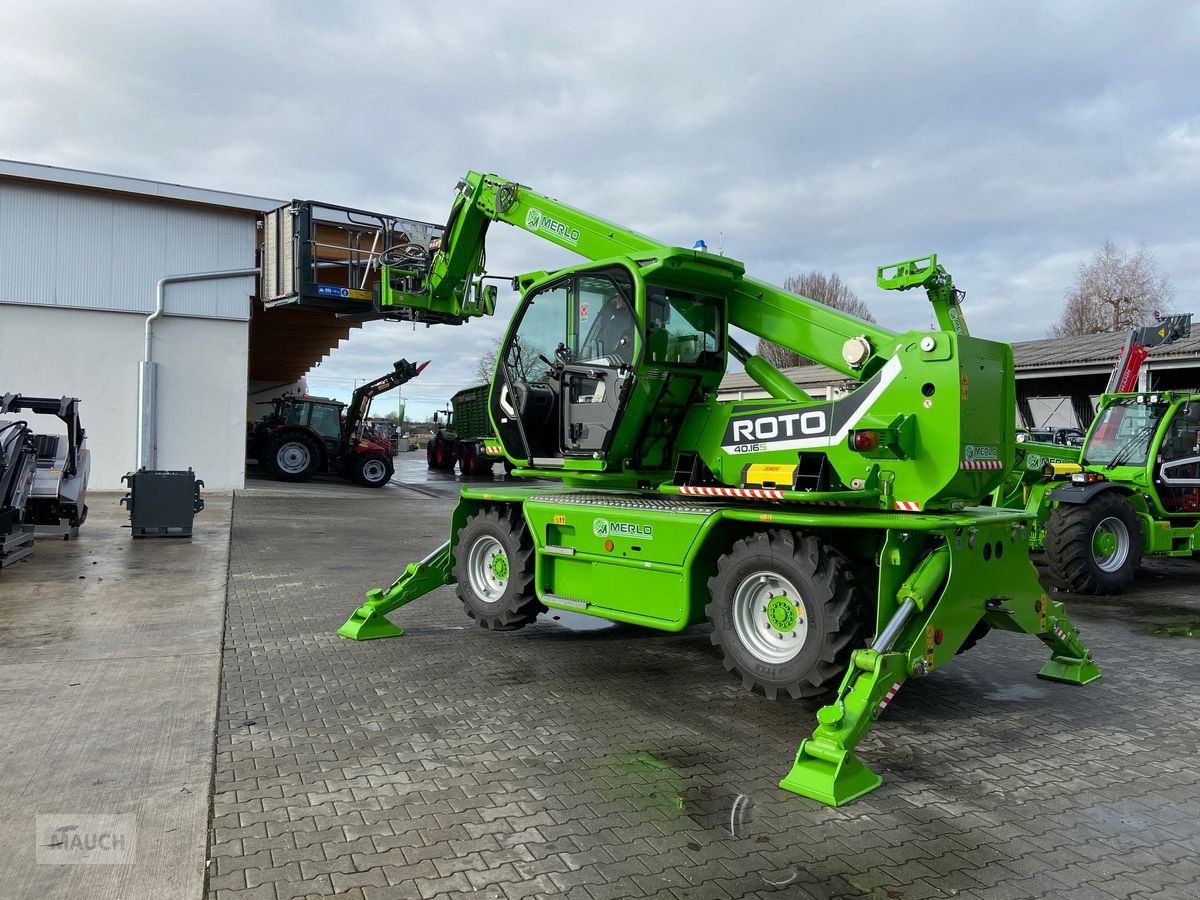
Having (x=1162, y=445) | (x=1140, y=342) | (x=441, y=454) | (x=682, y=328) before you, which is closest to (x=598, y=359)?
(x=682, y=328)

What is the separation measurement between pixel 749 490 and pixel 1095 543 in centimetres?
581

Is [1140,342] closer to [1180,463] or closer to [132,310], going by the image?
[1180,463]

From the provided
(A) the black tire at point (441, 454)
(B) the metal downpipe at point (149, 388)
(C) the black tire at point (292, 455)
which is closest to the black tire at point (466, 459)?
(A) the black tire at point (441, 454)

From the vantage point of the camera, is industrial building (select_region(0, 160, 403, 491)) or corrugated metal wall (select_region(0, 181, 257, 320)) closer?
corrugated metal wall (select_region(0, 181, 257, 320))

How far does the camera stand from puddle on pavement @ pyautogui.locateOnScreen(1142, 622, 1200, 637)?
7.45 meters

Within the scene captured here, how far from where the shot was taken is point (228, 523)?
46.8 feet

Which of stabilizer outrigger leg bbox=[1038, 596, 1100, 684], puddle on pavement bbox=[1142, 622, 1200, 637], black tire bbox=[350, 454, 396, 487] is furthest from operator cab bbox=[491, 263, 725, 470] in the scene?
black tire bbox=[350, 454, 396, 487]

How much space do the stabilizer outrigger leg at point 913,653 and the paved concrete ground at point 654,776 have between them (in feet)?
0.49

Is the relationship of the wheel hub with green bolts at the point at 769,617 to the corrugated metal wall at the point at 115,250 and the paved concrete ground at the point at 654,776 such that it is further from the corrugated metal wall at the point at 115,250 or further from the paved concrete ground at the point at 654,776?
the corrugated metal wall at the point at 115,250

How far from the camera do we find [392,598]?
7.07 meters

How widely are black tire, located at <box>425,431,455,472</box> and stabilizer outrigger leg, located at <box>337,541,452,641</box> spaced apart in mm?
26376

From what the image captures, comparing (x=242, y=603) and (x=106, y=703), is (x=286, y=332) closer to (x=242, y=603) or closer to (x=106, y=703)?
(x=242, y=603)

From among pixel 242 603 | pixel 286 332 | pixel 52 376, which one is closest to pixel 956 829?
pixel 242 603

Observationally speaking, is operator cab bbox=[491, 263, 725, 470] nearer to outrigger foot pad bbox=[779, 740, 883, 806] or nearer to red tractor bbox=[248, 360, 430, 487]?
outrigger foot pad bbox=[779, 740, 883, 806]
